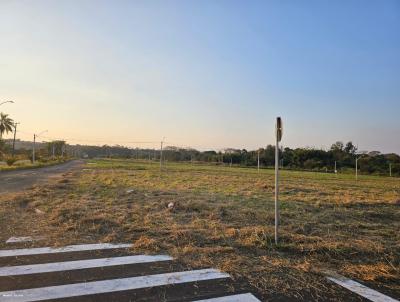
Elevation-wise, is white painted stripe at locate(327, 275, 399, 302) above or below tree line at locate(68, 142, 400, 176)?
below

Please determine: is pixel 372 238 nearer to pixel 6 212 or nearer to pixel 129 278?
pixel 129 278

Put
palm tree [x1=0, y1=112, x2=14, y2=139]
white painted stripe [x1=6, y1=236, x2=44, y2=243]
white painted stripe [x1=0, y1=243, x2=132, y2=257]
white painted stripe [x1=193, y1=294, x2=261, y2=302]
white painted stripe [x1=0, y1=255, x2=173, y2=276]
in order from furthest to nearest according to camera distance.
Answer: palm tree [x1=0, y1=112, x2=14, y2=139], white painted stripe [x1=6, y1=236, x2=44, y2=243], white painted stripe [x1=0, y1=243, x2=132, y2=257], white painted stripe [x1=0, y1=255, x2=173, y2=276], white painted stripe [x1=193, y1=294, x2=261, y2=302]

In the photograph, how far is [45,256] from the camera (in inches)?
208

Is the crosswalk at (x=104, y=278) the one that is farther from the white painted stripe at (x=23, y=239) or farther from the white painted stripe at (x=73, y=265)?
the white painted stripe at (x=23, y=239)

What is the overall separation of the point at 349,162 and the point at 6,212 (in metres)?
65.3

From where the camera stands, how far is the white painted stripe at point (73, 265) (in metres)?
4.62

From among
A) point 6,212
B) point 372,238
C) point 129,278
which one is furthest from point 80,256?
point 372,238

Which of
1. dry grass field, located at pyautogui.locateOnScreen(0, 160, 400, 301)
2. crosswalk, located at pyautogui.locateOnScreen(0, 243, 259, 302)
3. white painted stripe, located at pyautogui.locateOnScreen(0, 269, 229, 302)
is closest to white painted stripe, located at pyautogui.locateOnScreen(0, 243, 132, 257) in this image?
crosswalk, located at pyautogui.locateOnScreen(0, 243, 259, 302)

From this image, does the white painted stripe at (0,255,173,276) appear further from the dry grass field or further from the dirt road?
the dirt road

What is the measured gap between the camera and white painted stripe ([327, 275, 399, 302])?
3.97 meters

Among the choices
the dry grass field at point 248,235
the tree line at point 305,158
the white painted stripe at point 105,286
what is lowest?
the white painted stripe at point 105,286

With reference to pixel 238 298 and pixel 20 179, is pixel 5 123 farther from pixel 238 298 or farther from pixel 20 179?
pixel 238 298

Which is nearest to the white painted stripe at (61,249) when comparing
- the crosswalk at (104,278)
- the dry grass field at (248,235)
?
the crosswalk at (104,278)

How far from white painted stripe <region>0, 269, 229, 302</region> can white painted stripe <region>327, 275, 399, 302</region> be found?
1440 mm
